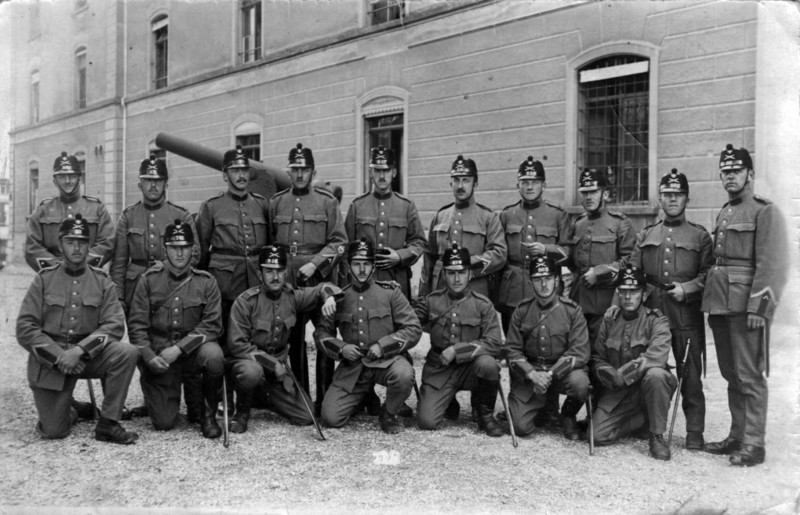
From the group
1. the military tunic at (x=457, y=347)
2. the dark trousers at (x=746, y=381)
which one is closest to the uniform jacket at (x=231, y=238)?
the military tunic at (x=457, y=347)

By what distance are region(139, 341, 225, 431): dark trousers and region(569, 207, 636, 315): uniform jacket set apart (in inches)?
104

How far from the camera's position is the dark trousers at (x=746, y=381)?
13.6 ft

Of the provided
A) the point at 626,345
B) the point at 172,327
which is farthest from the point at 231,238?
the point at 626,345

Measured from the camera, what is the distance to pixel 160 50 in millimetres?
11422

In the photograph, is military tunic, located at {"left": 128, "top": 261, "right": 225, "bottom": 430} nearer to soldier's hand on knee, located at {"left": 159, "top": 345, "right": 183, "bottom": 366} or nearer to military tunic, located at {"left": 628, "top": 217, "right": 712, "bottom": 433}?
soldier's hand on knee, located at {"left": 159, "top": 345, "right": 183, "bottom": 366}

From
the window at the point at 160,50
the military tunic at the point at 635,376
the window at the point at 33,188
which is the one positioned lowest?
the military tunic at the point at 635,376

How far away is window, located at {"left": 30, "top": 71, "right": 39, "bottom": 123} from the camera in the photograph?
6.69 meters

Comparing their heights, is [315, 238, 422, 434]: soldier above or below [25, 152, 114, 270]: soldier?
below

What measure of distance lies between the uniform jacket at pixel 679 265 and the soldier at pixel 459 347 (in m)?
1.13

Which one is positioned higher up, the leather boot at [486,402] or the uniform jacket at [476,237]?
the uniform jacket at [476,237]

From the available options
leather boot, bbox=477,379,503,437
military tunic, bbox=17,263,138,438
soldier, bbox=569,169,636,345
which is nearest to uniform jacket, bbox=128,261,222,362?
military tunic, bbox=17,263,138,438

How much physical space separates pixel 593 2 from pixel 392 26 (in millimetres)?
3221

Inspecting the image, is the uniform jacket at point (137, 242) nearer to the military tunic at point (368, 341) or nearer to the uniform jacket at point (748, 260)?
the military tunic at point (368, 341)

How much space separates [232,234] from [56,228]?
151 centimetres
